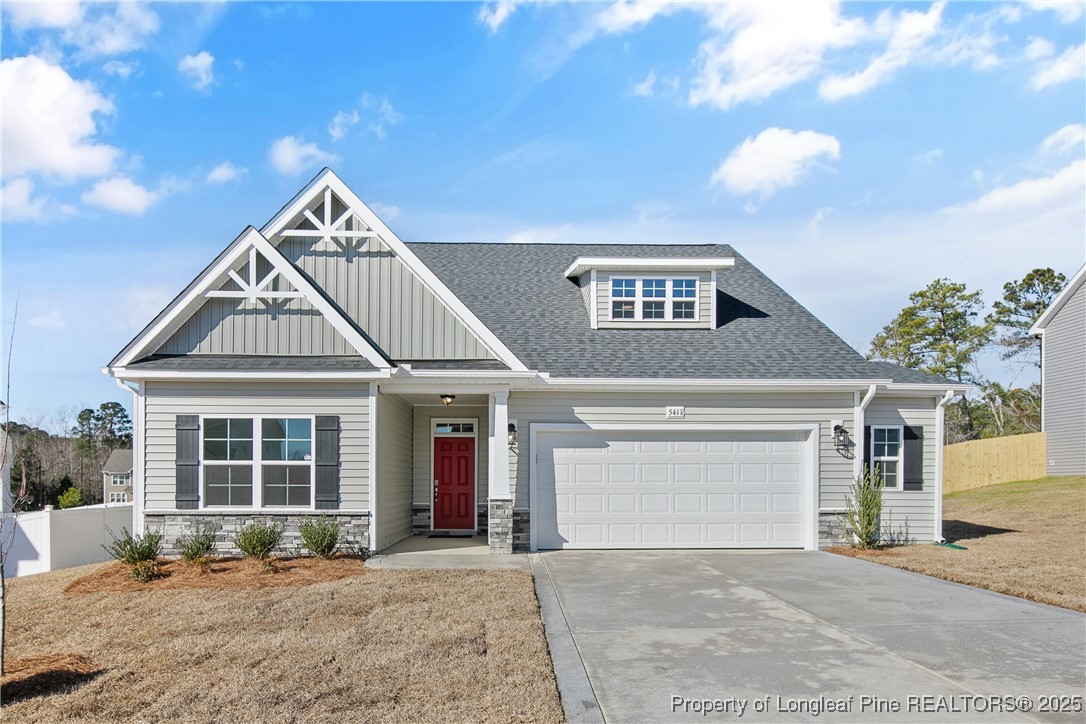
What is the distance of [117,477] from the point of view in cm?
4659

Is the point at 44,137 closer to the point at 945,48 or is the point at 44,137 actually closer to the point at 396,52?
the point at 396,52

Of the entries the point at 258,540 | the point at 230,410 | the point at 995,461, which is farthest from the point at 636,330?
the point at 995,461

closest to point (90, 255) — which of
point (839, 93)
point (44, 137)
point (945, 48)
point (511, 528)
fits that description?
point (44, 137)

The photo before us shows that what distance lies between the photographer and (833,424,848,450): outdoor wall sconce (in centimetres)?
1427

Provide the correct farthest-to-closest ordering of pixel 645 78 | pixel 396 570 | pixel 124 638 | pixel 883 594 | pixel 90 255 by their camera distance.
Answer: pixel 90 255 → pixel 645 78 → pixel 396 570 → pixel 883 594 → pixel 124 638

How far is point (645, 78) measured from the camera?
577 inches

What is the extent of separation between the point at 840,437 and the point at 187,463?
36.2 feet

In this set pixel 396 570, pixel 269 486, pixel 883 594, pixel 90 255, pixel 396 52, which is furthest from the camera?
pixel 90 255

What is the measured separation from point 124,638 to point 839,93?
13938 millimetres

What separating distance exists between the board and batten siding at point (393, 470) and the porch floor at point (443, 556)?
1.22ft

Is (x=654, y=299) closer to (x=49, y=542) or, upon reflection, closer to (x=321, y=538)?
(x=321, y=538)

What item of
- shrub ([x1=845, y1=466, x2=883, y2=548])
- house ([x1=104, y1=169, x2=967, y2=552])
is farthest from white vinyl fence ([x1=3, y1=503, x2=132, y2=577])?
shrub ([x1=845, y1=466, x2=883, y2=548])

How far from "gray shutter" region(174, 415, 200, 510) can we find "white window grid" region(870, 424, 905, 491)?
11.8 meters

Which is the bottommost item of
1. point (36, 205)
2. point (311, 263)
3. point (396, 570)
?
point (396, 570)
